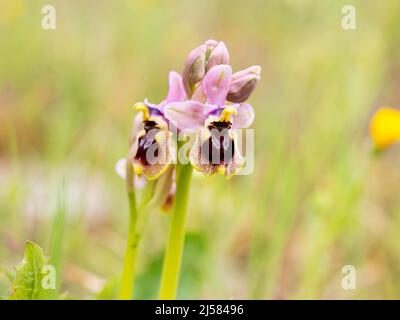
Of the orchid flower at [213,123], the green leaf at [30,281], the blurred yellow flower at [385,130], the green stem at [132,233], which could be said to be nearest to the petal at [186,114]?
the orchid flower at [213,123]

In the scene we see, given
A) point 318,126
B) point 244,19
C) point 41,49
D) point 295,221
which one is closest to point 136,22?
point 41,49

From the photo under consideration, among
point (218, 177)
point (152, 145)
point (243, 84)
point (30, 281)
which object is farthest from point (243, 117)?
point (218, 177)

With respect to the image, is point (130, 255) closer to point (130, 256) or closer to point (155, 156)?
point (130, 256)

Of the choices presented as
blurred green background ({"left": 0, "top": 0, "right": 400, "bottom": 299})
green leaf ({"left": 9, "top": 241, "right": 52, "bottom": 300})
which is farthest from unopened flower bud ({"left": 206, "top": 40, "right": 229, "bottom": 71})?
green leaf ({"left": 9, "top": 241, "right": 52, "bottom": 300})

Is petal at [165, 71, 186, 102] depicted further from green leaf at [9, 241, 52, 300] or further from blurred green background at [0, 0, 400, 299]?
green leaf at [9, 241, 52, 300]
